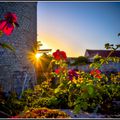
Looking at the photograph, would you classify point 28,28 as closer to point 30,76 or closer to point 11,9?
point 11,9

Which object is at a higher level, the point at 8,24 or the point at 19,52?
the point at 19,52

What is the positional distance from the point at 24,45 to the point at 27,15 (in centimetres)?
116

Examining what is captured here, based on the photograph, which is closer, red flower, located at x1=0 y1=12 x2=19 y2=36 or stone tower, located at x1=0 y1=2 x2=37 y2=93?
red flower, located at x1=0 y1=12 x2=19 y2=36

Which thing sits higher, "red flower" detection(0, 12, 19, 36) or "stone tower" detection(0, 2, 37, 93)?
"stone tower" detection(0, 2, 37, 93)

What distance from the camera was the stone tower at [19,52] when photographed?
7.93 metres

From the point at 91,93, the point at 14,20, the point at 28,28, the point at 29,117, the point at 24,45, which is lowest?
the point at 29,117

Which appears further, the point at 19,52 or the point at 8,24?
the point at 19,52

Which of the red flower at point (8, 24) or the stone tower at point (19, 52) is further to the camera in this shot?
the stone tower at point (19, 52)

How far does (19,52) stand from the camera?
8.64 metres

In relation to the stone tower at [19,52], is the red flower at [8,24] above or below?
below

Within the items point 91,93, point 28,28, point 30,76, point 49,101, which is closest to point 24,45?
point 28,28

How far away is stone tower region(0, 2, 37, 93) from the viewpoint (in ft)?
26.0

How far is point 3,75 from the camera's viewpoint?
25.7 ft

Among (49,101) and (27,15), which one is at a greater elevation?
(27,15)
